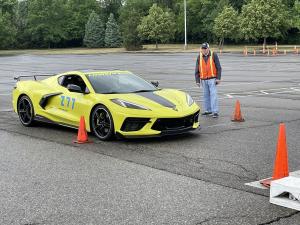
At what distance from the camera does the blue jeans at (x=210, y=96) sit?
12313 millimetres

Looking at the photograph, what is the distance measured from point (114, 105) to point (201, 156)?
2.06 meters

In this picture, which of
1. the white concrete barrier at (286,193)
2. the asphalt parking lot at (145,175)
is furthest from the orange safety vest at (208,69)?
the white concrete barrier at (286,193)

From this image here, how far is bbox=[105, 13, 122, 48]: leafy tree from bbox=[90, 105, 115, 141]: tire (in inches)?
3192

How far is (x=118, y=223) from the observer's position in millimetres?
5145

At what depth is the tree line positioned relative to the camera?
213ft

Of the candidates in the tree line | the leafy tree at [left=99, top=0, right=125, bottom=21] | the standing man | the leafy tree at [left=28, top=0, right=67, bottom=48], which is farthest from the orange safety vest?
the leafy tree at [left=99, top=0, right=125, bottom=21]

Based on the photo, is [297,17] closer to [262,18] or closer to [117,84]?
[262,18]

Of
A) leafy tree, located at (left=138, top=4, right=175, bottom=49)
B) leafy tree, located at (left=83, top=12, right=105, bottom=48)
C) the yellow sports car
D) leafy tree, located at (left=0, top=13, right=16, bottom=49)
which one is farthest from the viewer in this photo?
leafy tree, located at (left=83, top=12, right=105, bottom=48)

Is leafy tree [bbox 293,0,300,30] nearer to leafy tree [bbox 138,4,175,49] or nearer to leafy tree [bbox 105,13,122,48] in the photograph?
leafy tree [bbox 138,4,175,49]

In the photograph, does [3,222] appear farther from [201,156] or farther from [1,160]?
[201,156]

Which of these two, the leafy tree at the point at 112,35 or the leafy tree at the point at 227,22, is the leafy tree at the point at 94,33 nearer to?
the leafy tree at the point at 112,35

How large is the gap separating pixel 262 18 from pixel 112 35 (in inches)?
1306

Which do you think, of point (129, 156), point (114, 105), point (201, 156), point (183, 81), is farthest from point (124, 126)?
point (183, 81)

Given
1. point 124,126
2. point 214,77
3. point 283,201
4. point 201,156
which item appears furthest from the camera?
point 214,77
